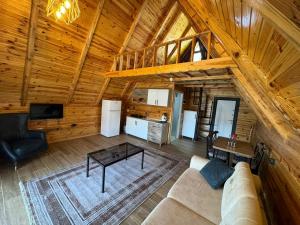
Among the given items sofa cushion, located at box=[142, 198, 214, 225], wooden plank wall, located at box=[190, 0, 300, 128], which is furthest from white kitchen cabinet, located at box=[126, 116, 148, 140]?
wooden plank wall, located at box=[190, 0, 300, 128]

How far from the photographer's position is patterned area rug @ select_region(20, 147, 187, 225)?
6.37 feet

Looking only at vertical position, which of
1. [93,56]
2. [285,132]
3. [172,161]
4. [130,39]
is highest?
[130,39]

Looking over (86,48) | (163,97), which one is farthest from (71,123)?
(163,97)

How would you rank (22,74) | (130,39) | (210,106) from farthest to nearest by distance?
1. (210,106)
2. (130,39)
3. (22,74)

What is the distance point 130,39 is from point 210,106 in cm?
Result: 400

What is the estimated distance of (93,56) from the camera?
4020 millimetres

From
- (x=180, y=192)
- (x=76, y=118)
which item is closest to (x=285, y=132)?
(x=180, y=192)

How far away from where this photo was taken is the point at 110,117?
5465 mm

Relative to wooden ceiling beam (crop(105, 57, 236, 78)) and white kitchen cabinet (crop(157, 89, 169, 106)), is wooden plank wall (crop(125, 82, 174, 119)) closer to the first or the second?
white kitchen cabinet (crop(157, 89, 169, 106))

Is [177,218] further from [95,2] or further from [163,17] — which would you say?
[163,17]

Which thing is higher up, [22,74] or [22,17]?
[22,17]

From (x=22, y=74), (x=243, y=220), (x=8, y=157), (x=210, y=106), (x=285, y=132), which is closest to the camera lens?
(x=243, y=220)

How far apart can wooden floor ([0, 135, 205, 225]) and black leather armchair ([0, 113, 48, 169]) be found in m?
0.29

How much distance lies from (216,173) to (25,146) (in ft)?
12.1
